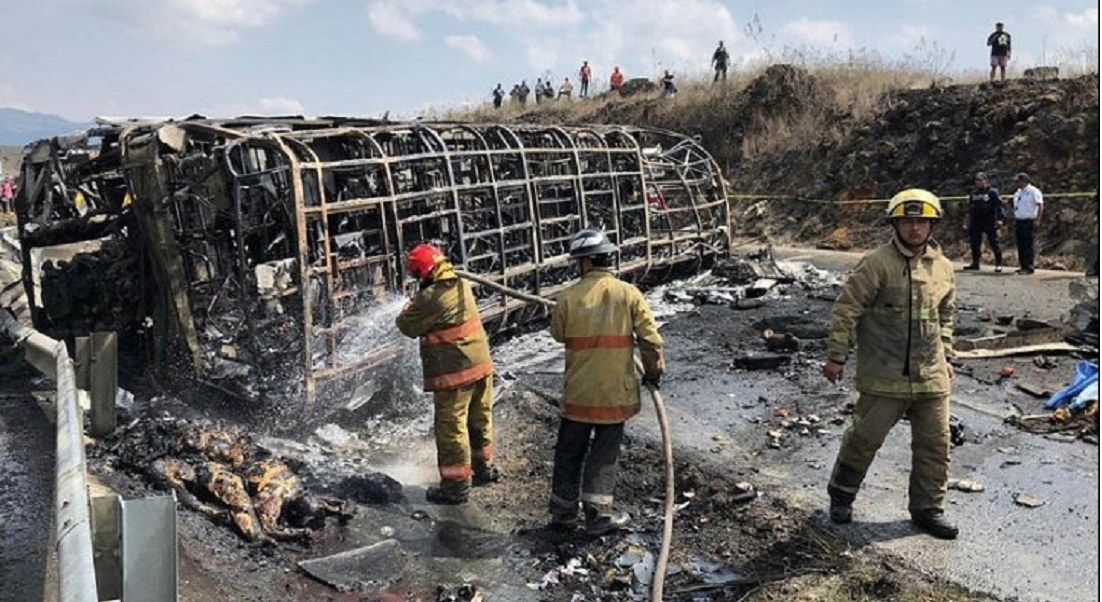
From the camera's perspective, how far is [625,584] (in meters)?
4.46

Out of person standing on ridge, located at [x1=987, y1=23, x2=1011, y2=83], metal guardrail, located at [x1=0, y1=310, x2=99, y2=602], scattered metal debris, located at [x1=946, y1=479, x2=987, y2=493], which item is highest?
person standing on ridge, located at [x1=987, y1=23, x2=1011, y2=83]

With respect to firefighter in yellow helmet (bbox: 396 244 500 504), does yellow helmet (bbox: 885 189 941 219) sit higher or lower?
higher

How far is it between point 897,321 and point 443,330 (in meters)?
2.73

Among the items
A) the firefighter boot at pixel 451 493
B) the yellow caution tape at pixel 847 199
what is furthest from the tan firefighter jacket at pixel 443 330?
the yellow caution tape at pixel 847 199

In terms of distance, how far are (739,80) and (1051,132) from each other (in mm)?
10425

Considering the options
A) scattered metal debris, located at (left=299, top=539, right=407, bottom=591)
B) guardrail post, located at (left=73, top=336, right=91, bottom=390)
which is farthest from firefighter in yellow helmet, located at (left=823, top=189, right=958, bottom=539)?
guardrail post, located at (left=73, top=336, right=91, bottom=390)

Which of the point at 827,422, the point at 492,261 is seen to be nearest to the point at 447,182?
the point at 492,261

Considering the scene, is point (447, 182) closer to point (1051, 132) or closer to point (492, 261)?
point (492, 261)

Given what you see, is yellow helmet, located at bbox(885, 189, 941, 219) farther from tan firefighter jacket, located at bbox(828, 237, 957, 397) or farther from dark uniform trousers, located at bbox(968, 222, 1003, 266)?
dark uniform trousers, located at bbox(968, 222, 1003, 266)

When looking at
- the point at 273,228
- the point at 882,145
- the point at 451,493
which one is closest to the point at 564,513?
the point at 451,493

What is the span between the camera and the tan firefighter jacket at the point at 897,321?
461 centimetres

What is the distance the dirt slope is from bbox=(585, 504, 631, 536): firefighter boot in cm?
1069

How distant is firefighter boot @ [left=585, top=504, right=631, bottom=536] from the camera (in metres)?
4.98

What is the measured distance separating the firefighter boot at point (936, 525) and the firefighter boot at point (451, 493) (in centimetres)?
270
